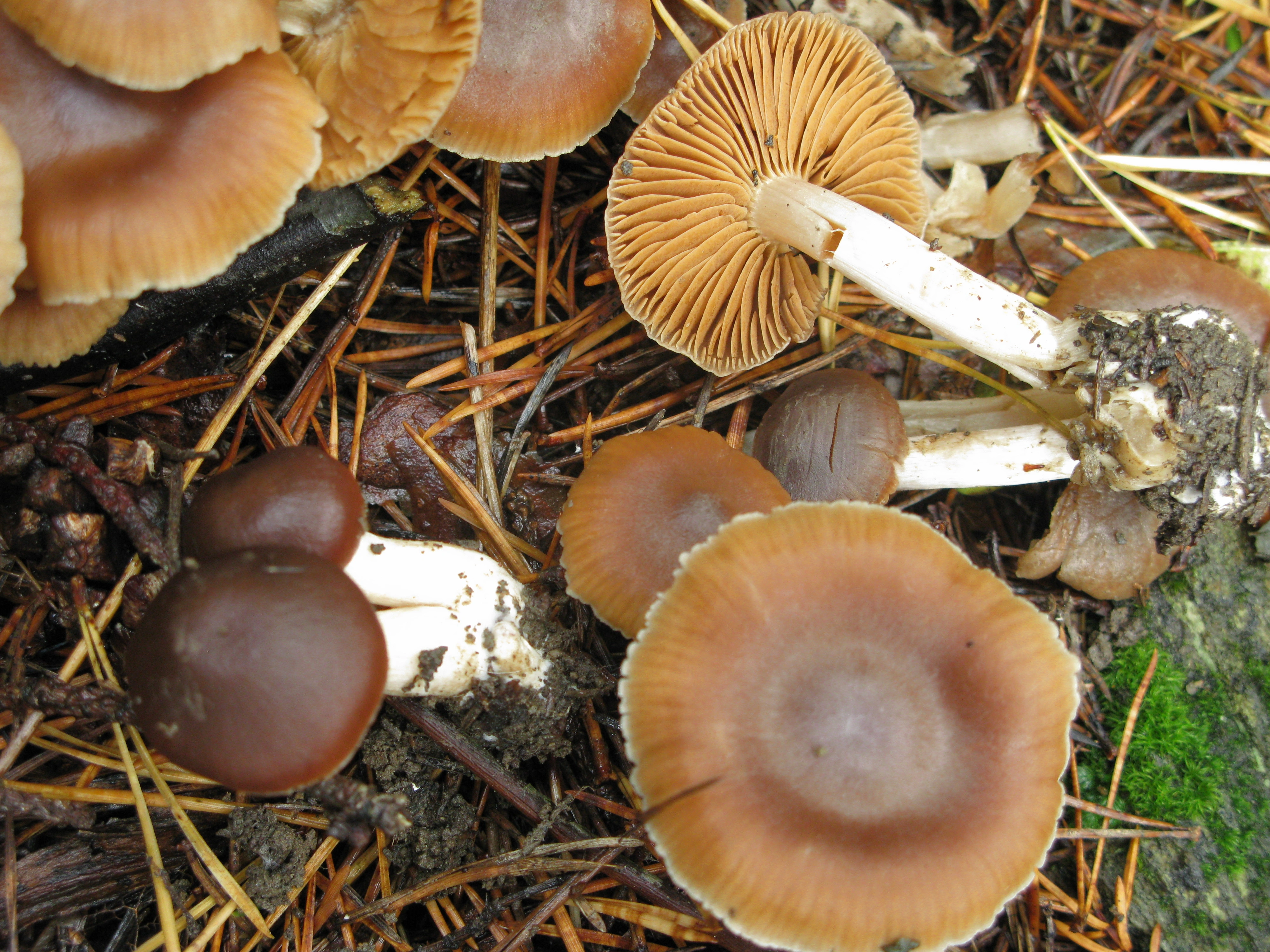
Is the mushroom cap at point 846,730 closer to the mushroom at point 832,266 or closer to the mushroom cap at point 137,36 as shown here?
the mushroom at point 832,266

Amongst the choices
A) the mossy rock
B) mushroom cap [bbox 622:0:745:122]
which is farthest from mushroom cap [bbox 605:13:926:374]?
the mossy rock

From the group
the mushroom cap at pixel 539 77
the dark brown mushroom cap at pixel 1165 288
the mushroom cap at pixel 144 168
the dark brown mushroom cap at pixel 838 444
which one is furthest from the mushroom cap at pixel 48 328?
the dark brown mushroom cap at pixel 1165 288

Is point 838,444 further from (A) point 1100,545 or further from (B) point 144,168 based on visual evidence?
(B) point 144,168

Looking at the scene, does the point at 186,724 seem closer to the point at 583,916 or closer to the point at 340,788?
the point at 340,788

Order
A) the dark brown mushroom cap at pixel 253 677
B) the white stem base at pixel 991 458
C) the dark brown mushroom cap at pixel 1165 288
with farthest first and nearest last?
the dark brown mushroom cap at pixel 1165 288 → the white stem base at pixel 991 458 → the dark brown mushroom cap at pixel 253 677

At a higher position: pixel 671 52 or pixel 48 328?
pixel 671 52

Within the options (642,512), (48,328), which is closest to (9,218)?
(48,328)

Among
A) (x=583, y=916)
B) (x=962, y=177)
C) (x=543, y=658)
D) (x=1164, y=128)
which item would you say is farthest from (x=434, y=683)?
(x=1164, y=128)
